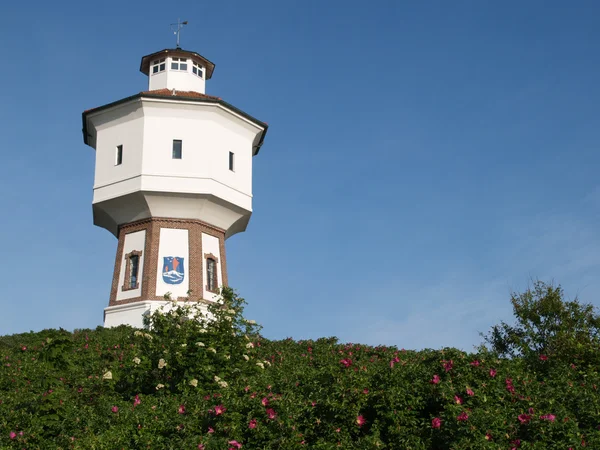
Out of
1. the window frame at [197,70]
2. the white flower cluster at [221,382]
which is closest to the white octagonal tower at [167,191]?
the window frame at [197,70]

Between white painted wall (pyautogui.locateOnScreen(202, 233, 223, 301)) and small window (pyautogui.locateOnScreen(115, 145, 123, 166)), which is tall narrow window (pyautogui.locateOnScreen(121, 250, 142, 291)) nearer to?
white painted wall (pyautogui.locateOnScreen(202, 233, 223, 301))

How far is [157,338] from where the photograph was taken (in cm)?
1652

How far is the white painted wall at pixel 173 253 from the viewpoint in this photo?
102 ft

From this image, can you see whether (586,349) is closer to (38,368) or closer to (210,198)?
(38,368)

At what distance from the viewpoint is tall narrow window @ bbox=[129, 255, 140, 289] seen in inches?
1247

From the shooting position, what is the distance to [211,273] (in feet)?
106

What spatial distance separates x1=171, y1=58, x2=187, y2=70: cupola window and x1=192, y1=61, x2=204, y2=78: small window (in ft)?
1.46

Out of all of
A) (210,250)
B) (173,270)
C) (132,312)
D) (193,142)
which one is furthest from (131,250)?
(193,142)

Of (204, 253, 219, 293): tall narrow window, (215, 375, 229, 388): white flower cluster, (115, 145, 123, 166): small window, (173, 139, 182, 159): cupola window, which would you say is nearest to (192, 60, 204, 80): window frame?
(173, 139, 182, 159): cupola window

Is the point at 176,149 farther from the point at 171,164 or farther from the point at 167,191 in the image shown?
the point at 167,191

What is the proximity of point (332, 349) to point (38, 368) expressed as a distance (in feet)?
26.1

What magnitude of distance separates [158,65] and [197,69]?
1.81 metres

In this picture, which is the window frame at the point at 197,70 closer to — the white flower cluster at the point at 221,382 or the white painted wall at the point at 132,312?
the white painted wall at the point at 132,312

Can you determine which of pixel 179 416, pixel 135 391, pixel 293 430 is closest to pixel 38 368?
pixel 135 391
